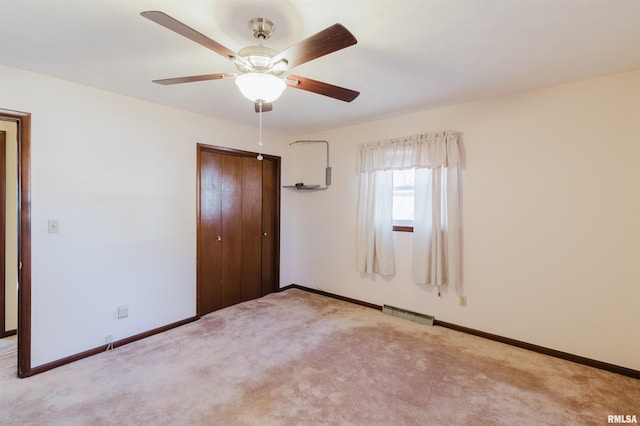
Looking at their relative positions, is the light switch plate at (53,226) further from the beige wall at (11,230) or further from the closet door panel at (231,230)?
the closet door panel at (231,230)

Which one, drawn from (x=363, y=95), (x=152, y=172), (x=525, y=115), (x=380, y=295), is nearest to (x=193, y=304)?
(x=152, y=172)

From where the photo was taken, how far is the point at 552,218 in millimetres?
2658

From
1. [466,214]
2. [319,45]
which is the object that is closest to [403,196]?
[466,214]

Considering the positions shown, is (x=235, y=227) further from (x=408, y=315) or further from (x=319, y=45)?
(x=319, y=45)

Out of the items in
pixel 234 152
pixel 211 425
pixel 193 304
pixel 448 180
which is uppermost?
pixel 234 152

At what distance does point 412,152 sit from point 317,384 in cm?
248

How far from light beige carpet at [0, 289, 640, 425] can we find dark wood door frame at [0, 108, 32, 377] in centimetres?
20

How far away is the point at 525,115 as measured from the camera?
2.77 meters

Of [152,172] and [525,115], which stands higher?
[525,115]

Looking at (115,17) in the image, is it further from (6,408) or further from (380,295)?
(380,295)

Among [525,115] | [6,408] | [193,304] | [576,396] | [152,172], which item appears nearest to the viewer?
[6,408]

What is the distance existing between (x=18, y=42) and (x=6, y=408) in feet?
7.69

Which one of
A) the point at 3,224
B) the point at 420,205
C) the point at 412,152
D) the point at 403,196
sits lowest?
the point at 3,224

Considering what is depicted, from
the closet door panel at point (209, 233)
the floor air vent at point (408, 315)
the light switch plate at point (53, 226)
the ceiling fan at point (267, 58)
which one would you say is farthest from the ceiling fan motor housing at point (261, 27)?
the floor air vent at point (408, 315)
